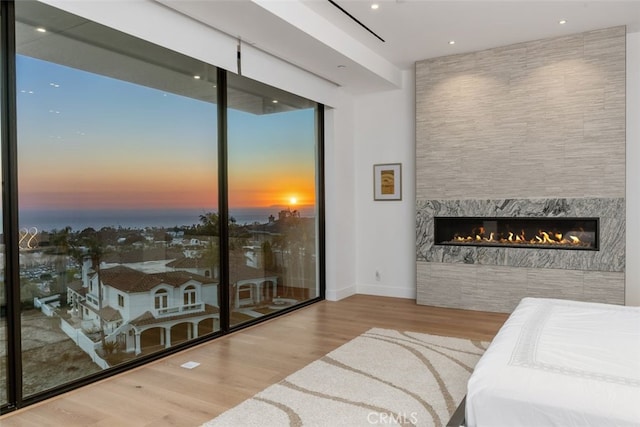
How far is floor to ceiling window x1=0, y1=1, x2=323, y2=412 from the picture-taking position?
271 centimetres

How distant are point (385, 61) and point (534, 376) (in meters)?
4.41

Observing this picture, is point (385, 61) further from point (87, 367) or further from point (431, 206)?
point (87, 367)

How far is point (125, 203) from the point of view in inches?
128

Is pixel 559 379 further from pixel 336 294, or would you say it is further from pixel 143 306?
pixel 336 294

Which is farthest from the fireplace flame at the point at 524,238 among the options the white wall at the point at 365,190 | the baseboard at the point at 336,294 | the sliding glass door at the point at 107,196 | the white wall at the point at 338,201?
the sliding glass door at the point at 107,196

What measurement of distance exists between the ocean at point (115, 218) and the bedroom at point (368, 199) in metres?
1.67

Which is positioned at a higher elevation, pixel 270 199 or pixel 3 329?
pixel 270 199

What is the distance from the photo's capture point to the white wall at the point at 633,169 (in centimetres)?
448

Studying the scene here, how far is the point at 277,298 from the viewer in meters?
4.92

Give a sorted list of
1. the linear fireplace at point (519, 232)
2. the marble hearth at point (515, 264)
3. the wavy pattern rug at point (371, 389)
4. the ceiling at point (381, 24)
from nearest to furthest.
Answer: the wavy pattern rug at point (371, 389), the ceiling at point (381, 24), the marble hearth at point (515, 264), the linear fireplace at point (519, 232)

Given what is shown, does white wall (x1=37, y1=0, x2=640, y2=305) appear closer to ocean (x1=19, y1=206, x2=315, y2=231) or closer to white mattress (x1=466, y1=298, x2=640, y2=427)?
ocean (x1=19, y1=206, x2=315, y2=231)

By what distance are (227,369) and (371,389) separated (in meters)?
1.10

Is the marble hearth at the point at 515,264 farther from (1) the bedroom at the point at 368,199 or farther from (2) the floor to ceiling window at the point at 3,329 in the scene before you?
(2) the floor to ceiling window at the point at 3,329

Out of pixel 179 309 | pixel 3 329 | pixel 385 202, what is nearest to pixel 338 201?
Answer: pixel 385 202
